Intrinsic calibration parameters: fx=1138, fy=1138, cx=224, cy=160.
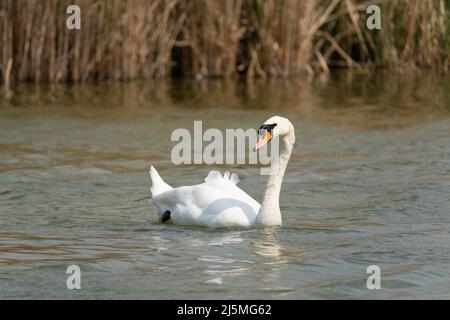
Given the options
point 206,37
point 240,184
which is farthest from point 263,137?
point 206,37

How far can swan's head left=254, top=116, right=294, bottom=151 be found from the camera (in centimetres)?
754

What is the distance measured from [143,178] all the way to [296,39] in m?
5.80

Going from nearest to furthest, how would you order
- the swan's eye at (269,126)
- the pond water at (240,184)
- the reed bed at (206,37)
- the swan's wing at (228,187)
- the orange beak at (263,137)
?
the pond water at (240,184) < the orange beak at (263,137) < the swan's eye at (269,126) < the swan's wing at (228,187) < the reed bed at (206,37)

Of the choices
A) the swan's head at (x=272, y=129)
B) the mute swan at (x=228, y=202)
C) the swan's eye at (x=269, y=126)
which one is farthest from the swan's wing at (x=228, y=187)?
the swan's eye at (x=269, y=126)

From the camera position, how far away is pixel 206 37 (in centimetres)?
1535

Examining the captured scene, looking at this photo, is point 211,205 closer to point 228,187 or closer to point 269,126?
point 228,187

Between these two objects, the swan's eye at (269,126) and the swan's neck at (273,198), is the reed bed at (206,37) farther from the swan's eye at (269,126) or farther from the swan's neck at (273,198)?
the swan's eye at (269,126)

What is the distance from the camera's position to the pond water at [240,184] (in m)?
6.78

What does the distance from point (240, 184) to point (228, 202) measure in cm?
206

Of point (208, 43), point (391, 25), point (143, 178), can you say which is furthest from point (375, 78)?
point (143, 178)

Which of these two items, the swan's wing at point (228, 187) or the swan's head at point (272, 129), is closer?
the swan's head at point (272, 129)

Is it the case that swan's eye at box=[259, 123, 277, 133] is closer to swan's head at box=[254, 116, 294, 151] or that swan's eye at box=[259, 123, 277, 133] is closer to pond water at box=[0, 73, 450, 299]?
swan's head at box=[254, 116, 294, 151]

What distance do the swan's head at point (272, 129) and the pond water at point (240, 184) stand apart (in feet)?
2.28
